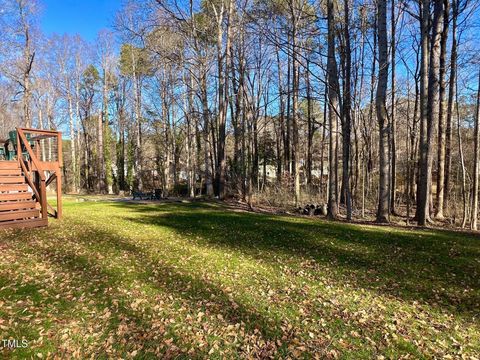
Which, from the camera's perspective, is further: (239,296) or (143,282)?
(143,282)

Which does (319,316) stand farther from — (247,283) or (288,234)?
(288,234)

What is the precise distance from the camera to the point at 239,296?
157 inches

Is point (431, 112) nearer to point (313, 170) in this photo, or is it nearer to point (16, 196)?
point (16, 196)

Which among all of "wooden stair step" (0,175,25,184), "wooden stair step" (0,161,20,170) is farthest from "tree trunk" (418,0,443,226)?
"wooden stair step" (0,161,20,170)

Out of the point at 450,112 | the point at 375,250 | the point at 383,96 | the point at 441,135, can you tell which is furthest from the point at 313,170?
the point at 375,250

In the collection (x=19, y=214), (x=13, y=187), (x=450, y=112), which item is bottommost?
(x=19, y=214)

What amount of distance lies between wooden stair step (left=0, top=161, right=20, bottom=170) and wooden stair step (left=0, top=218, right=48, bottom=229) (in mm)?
1423

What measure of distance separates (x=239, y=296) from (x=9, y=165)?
718 centimetres

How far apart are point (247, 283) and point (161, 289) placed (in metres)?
1.28

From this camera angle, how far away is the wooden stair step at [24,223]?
6.93 metres

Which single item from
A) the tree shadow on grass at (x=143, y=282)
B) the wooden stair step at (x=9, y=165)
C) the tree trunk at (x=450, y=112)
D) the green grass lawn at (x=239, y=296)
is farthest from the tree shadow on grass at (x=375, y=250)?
the tree trunk at (x=450, y=112)

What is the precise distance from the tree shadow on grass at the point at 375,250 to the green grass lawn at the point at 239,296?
3 cm

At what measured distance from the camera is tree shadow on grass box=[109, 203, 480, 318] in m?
4.14

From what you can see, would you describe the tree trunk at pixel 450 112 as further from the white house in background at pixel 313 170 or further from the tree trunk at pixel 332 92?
the white house in background at pixel 313 170
